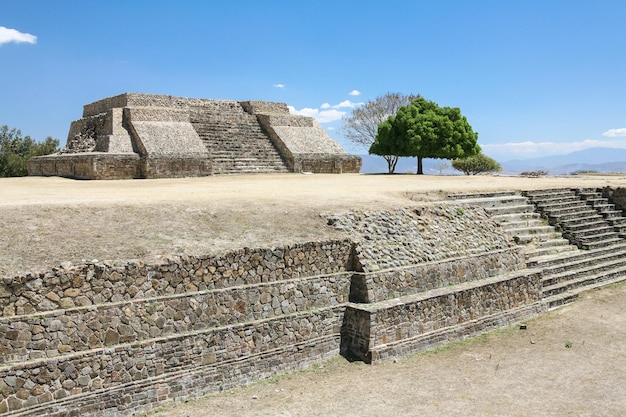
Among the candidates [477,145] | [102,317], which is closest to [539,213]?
[102,317]

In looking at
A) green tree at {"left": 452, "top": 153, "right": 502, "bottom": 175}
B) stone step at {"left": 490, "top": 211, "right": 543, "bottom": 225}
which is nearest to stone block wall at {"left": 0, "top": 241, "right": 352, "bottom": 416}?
stone step at {"left": 490, "top": 211, "right": 543, "bottom": 225}

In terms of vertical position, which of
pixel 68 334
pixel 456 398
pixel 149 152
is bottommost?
pixel 456 398

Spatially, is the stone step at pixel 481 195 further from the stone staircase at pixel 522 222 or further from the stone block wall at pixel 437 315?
the stone block wall at pixel 437 315

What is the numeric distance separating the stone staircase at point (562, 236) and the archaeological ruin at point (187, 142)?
9.36 m

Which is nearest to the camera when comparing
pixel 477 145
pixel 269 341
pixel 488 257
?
pixel 269 341

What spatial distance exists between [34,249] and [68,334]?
1257 mm

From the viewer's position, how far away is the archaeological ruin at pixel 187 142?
1825 cm

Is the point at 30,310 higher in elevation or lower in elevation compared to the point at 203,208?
lower

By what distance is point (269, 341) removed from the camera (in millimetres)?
8219

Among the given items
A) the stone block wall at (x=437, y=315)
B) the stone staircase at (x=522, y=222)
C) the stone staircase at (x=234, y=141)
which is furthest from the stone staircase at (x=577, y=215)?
the stone staircase at (x=234, y=141)

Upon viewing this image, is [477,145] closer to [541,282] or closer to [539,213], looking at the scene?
[539,213]

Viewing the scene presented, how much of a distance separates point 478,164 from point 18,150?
3436 centimetres

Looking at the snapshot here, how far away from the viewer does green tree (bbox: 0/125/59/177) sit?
107 ft

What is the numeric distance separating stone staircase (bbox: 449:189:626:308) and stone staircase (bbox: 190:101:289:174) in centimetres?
952
